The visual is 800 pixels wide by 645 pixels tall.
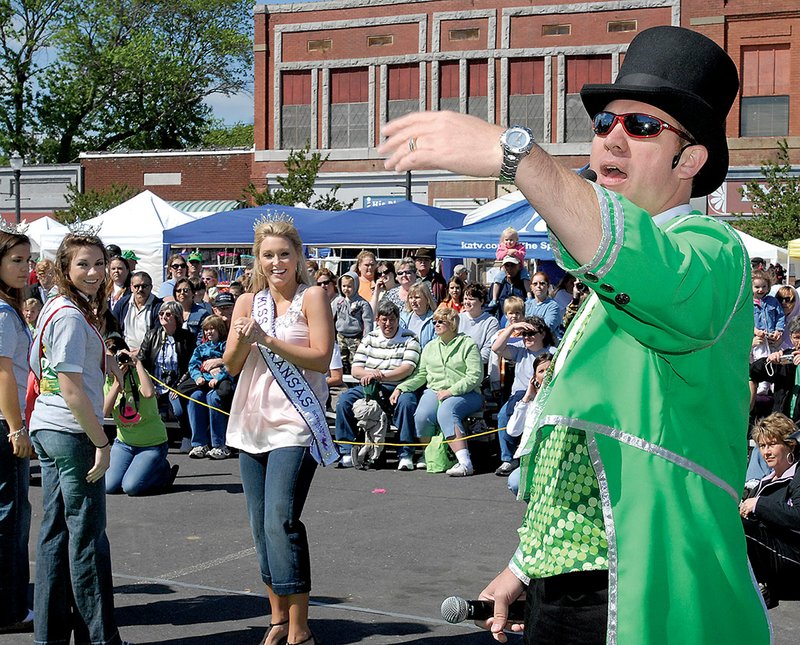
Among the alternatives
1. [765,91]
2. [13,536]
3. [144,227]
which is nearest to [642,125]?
[13,536]

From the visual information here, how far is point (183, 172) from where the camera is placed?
4084 centimetres

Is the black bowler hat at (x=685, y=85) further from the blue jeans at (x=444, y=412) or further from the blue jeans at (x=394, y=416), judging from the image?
the blue jeans at (x=394, y=416)

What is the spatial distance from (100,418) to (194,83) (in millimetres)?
51881

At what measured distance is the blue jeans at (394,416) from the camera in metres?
10.7

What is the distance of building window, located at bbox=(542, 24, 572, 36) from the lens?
111ft

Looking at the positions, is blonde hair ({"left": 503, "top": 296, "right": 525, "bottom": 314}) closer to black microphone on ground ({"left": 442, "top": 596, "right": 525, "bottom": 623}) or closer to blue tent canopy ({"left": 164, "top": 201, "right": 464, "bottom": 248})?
blue tent canopy ({"left": 164, "top": 201, "right": 464, "bottom": 248})

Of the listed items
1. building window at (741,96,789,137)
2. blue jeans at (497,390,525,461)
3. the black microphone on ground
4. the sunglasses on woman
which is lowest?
blue jeans at (497,390,525,461)

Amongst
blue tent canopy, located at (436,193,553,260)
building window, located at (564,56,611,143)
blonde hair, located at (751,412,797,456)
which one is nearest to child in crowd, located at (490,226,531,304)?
blue tent canopy, located at (436,193,553,260)

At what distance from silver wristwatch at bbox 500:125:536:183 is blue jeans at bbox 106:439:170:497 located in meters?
7.80

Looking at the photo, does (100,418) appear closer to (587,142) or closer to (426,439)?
(426,439)

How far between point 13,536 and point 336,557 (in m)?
2.23

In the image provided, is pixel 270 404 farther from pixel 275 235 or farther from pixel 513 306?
pixel 513 306

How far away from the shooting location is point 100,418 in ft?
16.3

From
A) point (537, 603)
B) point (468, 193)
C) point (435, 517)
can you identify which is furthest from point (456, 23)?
point (537, 603)
